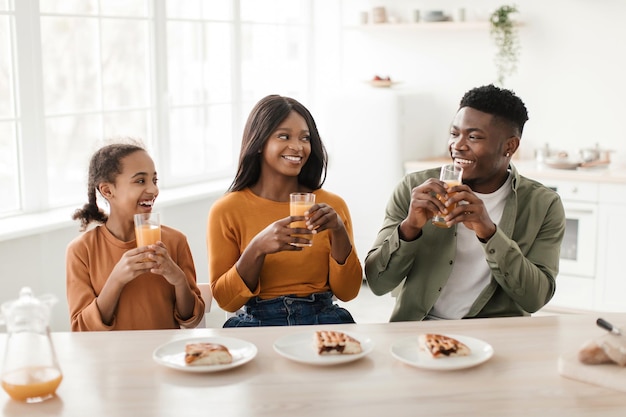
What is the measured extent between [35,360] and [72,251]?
2.63 ft

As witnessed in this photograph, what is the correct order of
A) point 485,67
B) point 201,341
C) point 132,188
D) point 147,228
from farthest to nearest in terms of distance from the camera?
point 485,67 < point 132,188 < point 147,228 < point 201,341

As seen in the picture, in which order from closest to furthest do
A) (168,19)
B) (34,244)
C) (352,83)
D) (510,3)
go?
(34,244) → (168,19) → (510,3) → (352,83)

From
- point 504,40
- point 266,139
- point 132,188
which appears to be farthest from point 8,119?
point 504,40

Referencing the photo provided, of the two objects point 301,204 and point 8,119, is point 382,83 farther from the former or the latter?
point 301,204

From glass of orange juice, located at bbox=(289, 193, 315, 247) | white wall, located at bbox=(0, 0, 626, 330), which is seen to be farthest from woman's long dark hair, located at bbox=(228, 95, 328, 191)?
white wall, located at bbox=(0, 0, 626, 330)

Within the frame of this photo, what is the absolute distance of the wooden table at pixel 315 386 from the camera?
160cm

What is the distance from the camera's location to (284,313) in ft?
8.36

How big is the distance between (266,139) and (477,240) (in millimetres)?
720

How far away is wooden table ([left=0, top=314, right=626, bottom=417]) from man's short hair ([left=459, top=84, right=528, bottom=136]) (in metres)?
0.81

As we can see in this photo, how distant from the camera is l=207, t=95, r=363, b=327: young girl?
8.32 feet

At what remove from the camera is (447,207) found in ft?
7.40

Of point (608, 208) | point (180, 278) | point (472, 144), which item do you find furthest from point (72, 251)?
point (608, 208)

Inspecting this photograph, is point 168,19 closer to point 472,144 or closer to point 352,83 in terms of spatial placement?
point 352,83

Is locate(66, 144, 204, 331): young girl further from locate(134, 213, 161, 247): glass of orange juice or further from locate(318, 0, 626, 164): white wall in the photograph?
locate(318, 0, 626, 164): white wall
